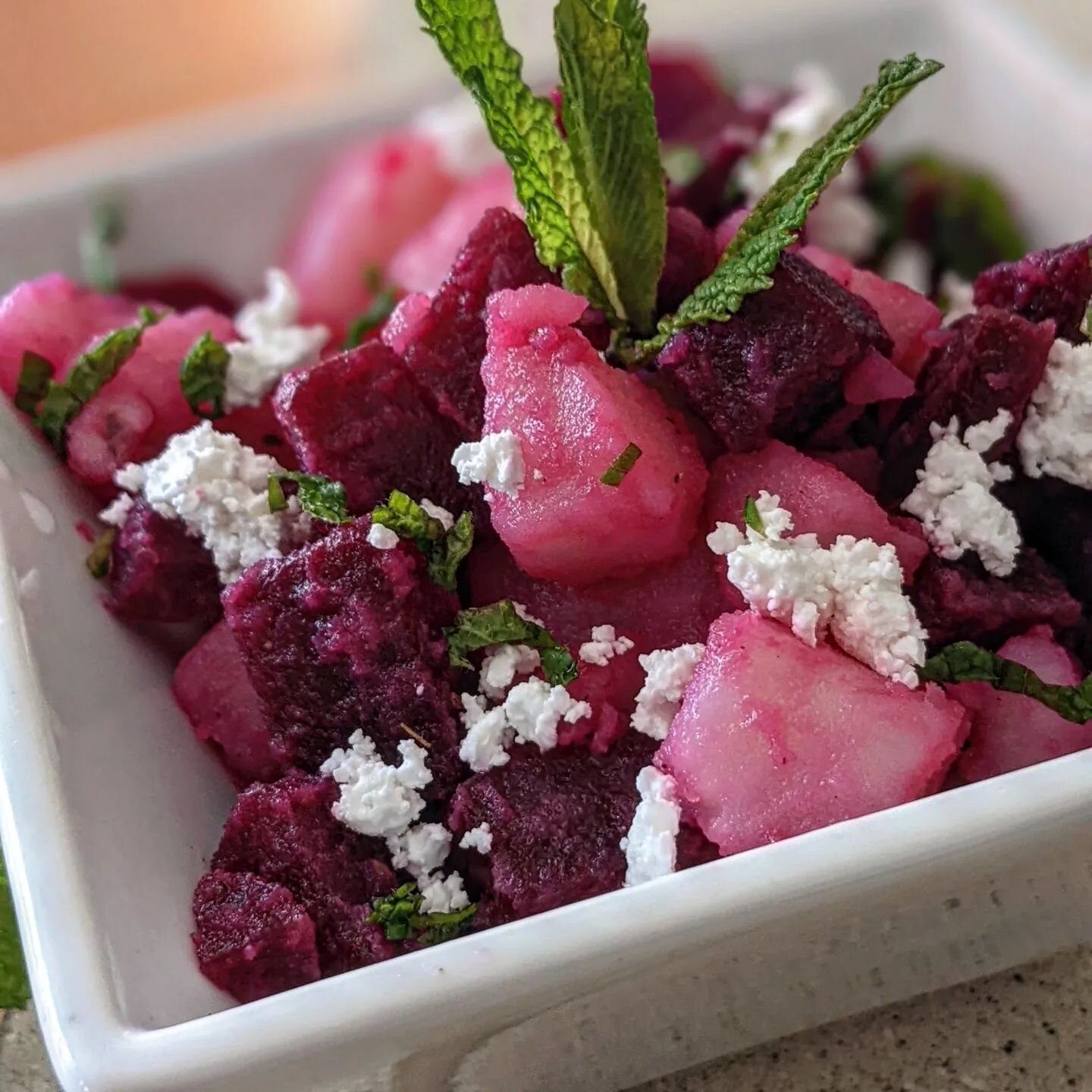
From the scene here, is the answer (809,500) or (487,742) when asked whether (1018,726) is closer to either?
(809,500)

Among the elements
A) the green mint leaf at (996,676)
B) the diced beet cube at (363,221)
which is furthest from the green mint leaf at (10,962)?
the diced beet cube at (363,221)

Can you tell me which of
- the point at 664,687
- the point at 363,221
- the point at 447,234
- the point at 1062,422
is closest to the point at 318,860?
the point at 664,687

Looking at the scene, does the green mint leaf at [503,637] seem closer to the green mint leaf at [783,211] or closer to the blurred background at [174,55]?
the green mint leaf at [783,211]

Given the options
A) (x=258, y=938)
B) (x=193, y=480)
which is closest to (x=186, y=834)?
(x=258, y=938)

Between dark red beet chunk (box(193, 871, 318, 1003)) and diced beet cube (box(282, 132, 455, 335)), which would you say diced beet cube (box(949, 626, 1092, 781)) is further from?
diced beet cube (box(282, 132, 455, 335))

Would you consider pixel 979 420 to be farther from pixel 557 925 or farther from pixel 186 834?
pixel 186 834

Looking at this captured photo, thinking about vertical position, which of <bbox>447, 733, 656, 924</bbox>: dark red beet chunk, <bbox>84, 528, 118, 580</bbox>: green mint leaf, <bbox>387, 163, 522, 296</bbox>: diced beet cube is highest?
<bbox>84, 528, 118, 580</bbox>: green mint leaf

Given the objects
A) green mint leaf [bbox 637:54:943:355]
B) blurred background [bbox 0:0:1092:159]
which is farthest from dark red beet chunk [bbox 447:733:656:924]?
blurred background [bbox 0:0:1092:159]
